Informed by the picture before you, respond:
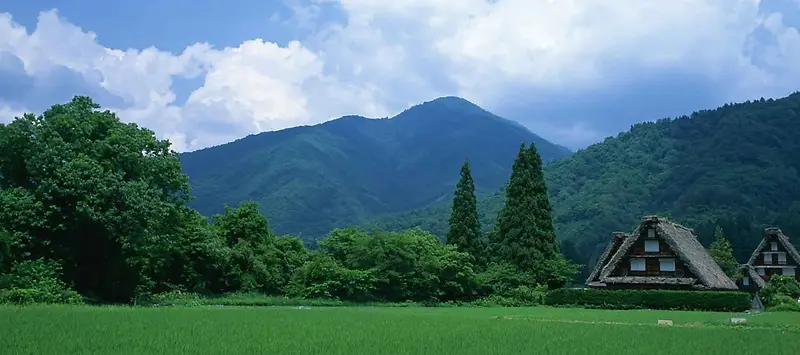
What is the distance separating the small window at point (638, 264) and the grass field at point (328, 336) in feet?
74.8

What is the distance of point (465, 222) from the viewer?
48500 mm

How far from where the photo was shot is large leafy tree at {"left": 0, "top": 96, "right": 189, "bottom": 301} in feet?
86.5

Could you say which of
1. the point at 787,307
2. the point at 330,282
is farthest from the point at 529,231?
the point at 787,307

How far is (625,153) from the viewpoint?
92250 millimetres

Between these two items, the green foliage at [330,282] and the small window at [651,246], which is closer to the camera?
the green foliage at [330,282]

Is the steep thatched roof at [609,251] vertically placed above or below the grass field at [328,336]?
above

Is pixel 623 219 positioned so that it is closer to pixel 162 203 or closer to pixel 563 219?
pixel 563 219

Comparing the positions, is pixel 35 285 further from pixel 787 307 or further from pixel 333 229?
A: pixel 787 307

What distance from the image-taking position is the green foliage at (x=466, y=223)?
47.9 m

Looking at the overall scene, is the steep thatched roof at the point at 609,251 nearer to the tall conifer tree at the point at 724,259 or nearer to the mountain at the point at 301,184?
the tall conifer tree at the point at 724,259

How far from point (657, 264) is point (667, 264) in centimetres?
59

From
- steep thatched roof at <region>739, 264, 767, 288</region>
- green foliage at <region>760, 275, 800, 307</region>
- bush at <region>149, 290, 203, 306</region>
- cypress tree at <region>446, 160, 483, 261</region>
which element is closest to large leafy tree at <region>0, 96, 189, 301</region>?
bush at <region>149, 290, 203, 306</region>

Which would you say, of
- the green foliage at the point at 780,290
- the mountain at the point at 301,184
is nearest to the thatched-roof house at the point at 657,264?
the green foliage at the point at 780,290

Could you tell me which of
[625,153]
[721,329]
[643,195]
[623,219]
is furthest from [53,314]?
[625,153]
